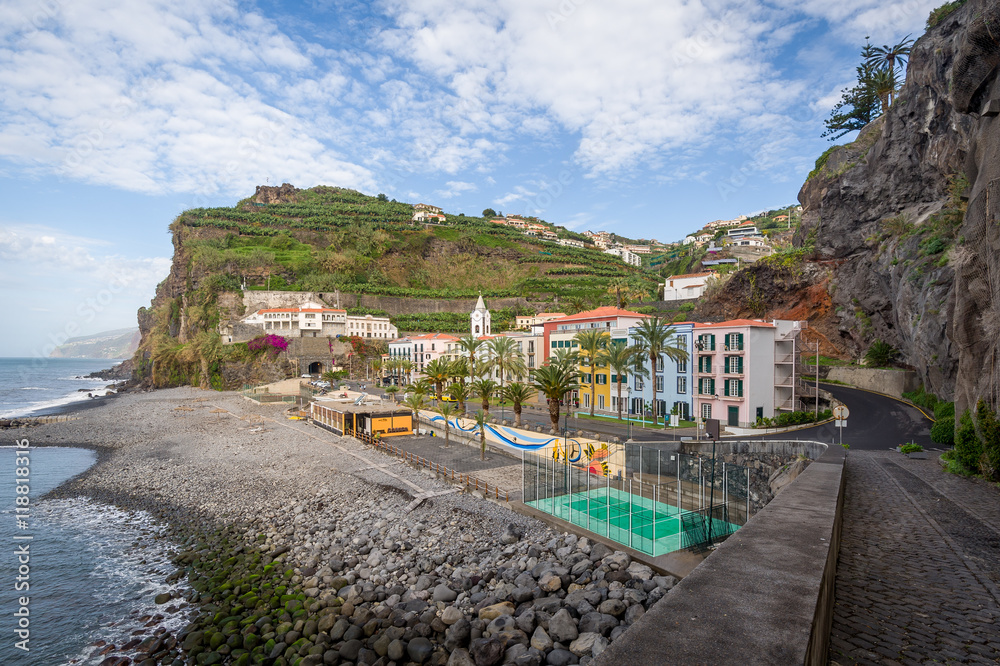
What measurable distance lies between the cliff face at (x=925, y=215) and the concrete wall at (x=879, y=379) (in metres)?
1.61

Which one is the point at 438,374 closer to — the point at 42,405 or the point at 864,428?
the point at 864,428

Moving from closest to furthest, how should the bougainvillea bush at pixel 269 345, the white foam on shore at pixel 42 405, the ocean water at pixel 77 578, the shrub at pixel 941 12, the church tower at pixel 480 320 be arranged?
the ocean water at pixel 77 578
the shrub at pixel 941 12
the white foam on shore at pixel 42 405
the bougainvillea bush at pixel 269 345
the church tower at pixel 480 320

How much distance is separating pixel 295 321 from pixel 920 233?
7639cm

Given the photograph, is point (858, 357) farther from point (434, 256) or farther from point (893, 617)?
point (434, 256)

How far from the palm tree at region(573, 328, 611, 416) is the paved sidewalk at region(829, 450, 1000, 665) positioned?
24249 millimetres

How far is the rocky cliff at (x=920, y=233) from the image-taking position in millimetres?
14038

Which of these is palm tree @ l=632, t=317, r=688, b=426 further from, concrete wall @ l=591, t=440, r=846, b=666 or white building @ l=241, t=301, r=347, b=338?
white building @ l=241, t=301, r=347, b=338

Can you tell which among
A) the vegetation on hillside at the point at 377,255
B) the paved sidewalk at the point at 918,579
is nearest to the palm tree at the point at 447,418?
the paved sidewalk at the point at 918,579

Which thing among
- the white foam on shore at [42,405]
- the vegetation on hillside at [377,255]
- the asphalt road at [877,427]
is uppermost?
the vegetation on hillside at [377,255]

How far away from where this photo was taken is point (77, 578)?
55.0 feet

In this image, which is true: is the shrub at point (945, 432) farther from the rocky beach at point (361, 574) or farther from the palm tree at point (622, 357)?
the rocky beach at point (361, 574)

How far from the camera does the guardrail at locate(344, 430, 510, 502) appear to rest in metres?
21.8

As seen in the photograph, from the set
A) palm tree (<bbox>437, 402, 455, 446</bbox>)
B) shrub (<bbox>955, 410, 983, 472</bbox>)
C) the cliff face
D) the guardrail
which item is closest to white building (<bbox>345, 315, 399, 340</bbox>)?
palm tree (<bbox>437, 402, 455, 446</bbox>)

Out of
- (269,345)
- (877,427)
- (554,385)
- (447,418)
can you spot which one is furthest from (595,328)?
(269,345)
